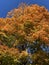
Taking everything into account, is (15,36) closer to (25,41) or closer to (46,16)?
(25,41)

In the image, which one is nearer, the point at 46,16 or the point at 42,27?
the point at 42,27

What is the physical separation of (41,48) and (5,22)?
2.69m

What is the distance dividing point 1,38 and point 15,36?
77 cm

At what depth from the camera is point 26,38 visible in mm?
14461

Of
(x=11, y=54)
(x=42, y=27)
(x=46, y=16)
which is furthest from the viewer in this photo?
(x=46, y=16)

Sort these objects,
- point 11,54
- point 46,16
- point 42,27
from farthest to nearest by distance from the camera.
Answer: point 46,16 → point 42,27 → point 11,54

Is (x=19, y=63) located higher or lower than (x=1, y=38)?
lower

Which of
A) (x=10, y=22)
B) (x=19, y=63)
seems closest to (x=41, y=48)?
(x=19, y=63)

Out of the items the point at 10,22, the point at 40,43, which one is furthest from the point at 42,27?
the point at 10,22

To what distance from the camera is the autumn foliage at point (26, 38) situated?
46.0 feet

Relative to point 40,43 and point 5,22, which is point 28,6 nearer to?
point 5,22

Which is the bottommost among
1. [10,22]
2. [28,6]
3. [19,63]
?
[19,63]

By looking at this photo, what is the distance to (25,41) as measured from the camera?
47.9 ft

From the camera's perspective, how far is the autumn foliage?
1401 cm
